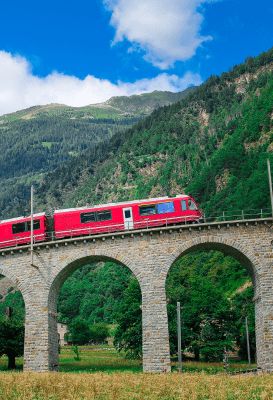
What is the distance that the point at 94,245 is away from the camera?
45.4 meters

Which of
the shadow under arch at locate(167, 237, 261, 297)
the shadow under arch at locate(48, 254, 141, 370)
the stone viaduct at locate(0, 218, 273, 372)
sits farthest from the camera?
the shadow under arch at locate(48, 254, 141, 370)

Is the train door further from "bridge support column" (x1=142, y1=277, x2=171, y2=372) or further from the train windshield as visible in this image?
"bridge support column" (x1=142, y1=277, x2=171, y2=372)

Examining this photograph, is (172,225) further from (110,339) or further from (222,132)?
(222,132)

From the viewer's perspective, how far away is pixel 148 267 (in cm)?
4356

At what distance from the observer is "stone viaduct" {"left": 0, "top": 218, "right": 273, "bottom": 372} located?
41.9 m

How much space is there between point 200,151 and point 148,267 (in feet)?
328

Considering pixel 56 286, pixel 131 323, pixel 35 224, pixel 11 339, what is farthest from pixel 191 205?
pixel 11 339

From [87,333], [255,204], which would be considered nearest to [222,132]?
[255,204]

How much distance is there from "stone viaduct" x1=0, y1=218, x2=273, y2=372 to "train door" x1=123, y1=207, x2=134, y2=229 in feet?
5.41

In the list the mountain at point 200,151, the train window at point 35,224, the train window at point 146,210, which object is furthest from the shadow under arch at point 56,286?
the mountain at point 200,151

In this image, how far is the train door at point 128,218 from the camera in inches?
1813

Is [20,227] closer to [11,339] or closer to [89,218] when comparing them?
[89,218]

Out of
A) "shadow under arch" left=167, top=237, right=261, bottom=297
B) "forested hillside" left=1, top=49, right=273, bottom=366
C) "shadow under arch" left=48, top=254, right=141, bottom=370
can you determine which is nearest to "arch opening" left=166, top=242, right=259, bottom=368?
"forested hillside" left=1, top=49, right=273, bottom=366

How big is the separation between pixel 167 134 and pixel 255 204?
75.1m
